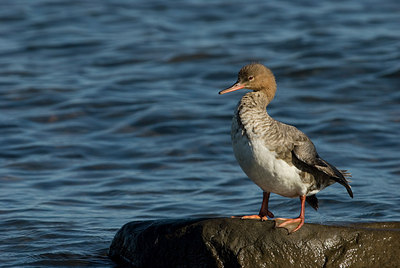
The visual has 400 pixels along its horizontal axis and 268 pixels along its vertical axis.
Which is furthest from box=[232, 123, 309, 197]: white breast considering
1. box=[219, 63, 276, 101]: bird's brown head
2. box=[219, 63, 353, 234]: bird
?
box=[219, 63, 276, 101]: bird's brown head

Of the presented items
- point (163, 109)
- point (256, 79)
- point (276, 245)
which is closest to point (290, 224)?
point (276, 245)

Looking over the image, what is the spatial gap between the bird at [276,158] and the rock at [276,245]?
0.14 meters

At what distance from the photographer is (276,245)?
5.90 m

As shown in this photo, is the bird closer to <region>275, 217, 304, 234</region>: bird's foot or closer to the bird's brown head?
<region>275, 217, 304, 234</region>: bird's foot

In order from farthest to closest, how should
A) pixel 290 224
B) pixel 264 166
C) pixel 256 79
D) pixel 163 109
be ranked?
pixel 163 109, pixel 256 79, pixel 290 224, pixel 264 166

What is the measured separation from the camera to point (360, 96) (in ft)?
41.8

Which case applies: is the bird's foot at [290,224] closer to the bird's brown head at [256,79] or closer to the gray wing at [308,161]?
the gray wing at [308,161]

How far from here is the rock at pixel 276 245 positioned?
19.3 feet

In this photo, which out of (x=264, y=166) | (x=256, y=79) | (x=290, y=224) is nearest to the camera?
(x=264, y=166)

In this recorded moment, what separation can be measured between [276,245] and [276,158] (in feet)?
2.33

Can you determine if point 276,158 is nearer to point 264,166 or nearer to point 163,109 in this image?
point 264,166

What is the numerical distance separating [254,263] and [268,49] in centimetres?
1002


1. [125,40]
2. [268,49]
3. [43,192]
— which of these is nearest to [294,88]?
[268,49]

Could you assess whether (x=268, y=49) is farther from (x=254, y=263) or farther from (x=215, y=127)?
(x=254, y=263)
